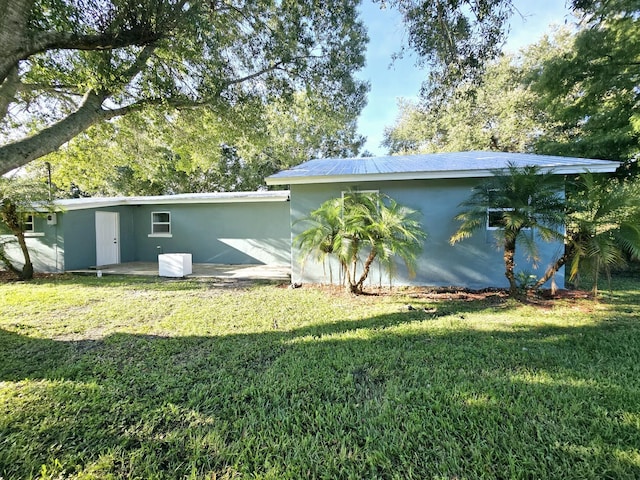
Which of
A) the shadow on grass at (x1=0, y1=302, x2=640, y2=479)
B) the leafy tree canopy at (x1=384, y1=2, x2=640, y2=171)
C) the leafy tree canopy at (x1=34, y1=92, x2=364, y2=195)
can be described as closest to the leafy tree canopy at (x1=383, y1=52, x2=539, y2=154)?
the leafy tree canopy at (x1=384, y1=2, x2=640, y2=171)

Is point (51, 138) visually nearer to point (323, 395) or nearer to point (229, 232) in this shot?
point (323, 395)

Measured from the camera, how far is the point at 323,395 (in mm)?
2781

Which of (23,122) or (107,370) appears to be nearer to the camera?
(107,370)

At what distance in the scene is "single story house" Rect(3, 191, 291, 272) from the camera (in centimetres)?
1092

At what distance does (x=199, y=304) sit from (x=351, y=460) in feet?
15.8

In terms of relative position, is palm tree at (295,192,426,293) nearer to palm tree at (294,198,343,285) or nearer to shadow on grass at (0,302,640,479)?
palm tree at (294,198,343,285)

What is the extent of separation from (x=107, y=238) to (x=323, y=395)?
12362 millimetres

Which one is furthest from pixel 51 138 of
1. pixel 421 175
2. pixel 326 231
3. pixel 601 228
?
pixel 601 228

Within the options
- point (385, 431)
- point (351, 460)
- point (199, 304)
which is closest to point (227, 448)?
point (351, 460)

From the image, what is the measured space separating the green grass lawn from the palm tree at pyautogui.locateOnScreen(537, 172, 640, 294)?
1.01 metres

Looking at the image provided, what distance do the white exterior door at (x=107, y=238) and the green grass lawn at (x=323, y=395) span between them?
679 cm

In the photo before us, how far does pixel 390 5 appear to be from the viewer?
5.34 metres

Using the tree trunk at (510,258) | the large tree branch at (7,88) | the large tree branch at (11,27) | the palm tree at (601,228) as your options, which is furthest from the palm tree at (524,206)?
the large tree branch at (7,88)

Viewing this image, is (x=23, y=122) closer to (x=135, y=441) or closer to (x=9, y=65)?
(x=9, y=65)
